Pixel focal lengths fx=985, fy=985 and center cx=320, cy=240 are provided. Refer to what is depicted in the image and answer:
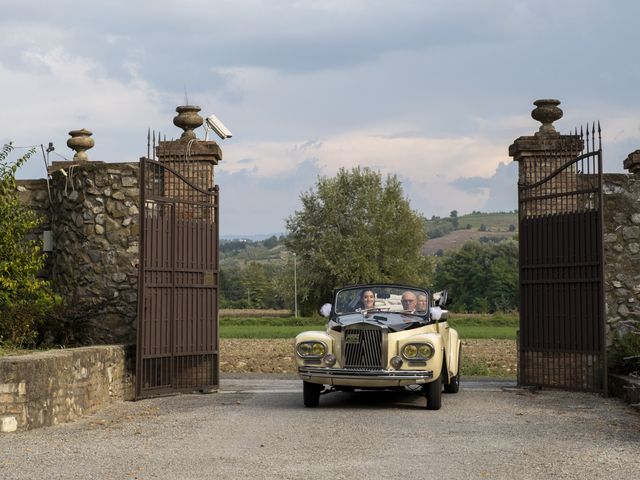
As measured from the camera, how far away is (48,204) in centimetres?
1531

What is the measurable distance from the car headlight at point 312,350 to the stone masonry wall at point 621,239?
4752 mm

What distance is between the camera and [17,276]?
45.7ft

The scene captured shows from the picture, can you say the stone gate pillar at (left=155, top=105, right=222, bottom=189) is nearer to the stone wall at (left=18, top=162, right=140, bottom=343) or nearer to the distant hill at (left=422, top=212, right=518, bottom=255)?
the stone wall at (left=18, top=162, right=140, bottom=343)

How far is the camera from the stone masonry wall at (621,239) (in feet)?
46.9

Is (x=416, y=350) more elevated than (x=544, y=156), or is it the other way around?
(x=544, y=156)

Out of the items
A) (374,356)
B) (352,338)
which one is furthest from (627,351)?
(352,338)

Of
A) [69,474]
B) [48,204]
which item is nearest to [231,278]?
[48,204]

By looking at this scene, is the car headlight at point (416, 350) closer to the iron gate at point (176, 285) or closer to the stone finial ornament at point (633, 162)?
the iron gate at point (176, 285)

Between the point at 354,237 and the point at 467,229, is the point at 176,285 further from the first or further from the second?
the point at 467,229

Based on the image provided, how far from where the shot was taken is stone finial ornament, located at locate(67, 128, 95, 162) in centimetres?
1612

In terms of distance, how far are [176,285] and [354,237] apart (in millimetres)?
44551

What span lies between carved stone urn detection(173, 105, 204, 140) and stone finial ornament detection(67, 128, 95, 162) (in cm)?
165

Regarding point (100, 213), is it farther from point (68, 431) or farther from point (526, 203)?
point (526, 203)

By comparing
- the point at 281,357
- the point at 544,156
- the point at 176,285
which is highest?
the point at 544,156
